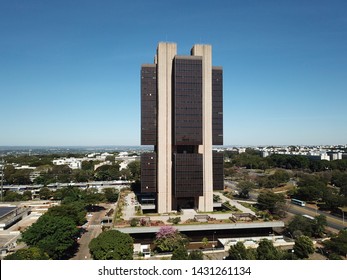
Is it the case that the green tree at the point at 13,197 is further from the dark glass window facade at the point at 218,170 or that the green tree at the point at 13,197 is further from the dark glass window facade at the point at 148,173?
the dark glass window facade at the point at 218,170

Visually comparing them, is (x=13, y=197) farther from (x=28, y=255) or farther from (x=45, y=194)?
(x=28, y=255)

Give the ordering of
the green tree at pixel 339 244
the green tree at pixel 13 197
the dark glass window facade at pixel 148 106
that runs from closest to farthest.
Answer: the green tree at pixel 339 244 → the dark glass window facade at pixel 148 106 → the green tree at pixel 13 197

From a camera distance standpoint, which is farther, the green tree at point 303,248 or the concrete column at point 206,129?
the concrete column at point 206,129

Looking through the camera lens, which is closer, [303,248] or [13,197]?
[303,248]

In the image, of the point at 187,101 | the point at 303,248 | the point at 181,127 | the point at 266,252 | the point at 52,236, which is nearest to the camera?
the point at 266,252

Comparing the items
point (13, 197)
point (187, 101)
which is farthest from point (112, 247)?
point (13, 197)

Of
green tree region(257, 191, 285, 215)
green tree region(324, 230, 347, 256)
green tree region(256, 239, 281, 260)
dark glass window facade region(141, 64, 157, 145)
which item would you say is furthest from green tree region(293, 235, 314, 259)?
dark glass window facade region(141, 64, 157, 145)

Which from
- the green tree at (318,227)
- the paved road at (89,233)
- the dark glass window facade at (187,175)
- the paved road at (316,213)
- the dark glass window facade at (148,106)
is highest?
the dark glass window facade at (148,106)

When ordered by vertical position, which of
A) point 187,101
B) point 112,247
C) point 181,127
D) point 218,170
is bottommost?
point 112,247

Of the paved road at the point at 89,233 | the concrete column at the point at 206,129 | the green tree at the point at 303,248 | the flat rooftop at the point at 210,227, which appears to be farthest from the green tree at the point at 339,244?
the paved road at the point at 89,233
